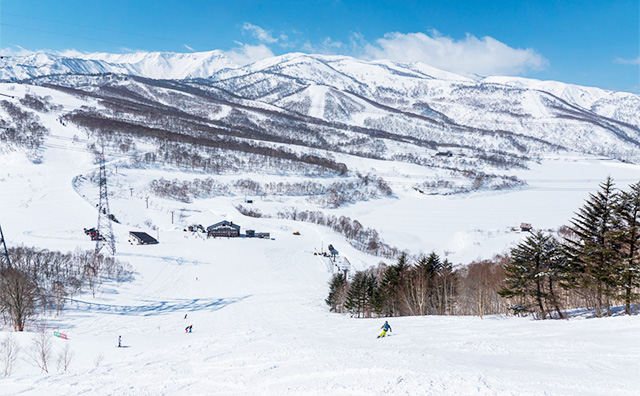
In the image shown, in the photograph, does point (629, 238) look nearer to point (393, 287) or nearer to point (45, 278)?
point (393, 287)

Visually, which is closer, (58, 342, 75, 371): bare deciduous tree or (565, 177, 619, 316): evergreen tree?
(565, 177, 619, 316): evergreen tree

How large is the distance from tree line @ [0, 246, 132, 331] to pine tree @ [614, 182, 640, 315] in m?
43.5

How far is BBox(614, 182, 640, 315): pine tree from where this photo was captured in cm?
1897

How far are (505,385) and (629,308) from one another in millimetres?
16288

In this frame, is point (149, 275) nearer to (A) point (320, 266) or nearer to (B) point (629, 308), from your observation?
(A) point (320, 266)

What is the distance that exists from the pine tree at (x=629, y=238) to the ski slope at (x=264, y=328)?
2.18 meters

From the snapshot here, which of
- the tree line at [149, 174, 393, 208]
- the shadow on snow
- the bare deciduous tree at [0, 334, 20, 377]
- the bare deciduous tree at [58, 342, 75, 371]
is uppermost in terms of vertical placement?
the tree line at [149, 174, 393, 208]

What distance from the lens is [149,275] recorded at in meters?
49.0

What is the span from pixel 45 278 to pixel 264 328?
31.5 meters

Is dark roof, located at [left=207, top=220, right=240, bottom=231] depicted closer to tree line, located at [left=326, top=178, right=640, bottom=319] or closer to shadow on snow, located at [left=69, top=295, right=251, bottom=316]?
shadow on snow, located at [left=69, top=295, right=251, bottom=316]

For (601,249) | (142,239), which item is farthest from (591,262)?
(142,239)

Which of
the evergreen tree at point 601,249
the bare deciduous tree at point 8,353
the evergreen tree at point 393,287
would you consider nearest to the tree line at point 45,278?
the bare deciduous tree at point 8,353

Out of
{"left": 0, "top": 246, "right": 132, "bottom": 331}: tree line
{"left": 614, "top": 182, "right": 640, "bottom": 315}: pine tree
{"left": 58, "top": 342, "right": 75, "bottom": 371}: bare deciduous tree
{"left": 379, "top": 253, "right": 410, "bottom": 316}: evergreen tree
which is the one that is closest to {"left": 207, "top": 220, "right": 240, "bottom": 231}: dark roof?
{"left": 0, "top": 246, "right": 132, "bottom": 331}: tree line

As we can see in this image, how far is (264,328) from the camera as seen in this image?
26938 mm
